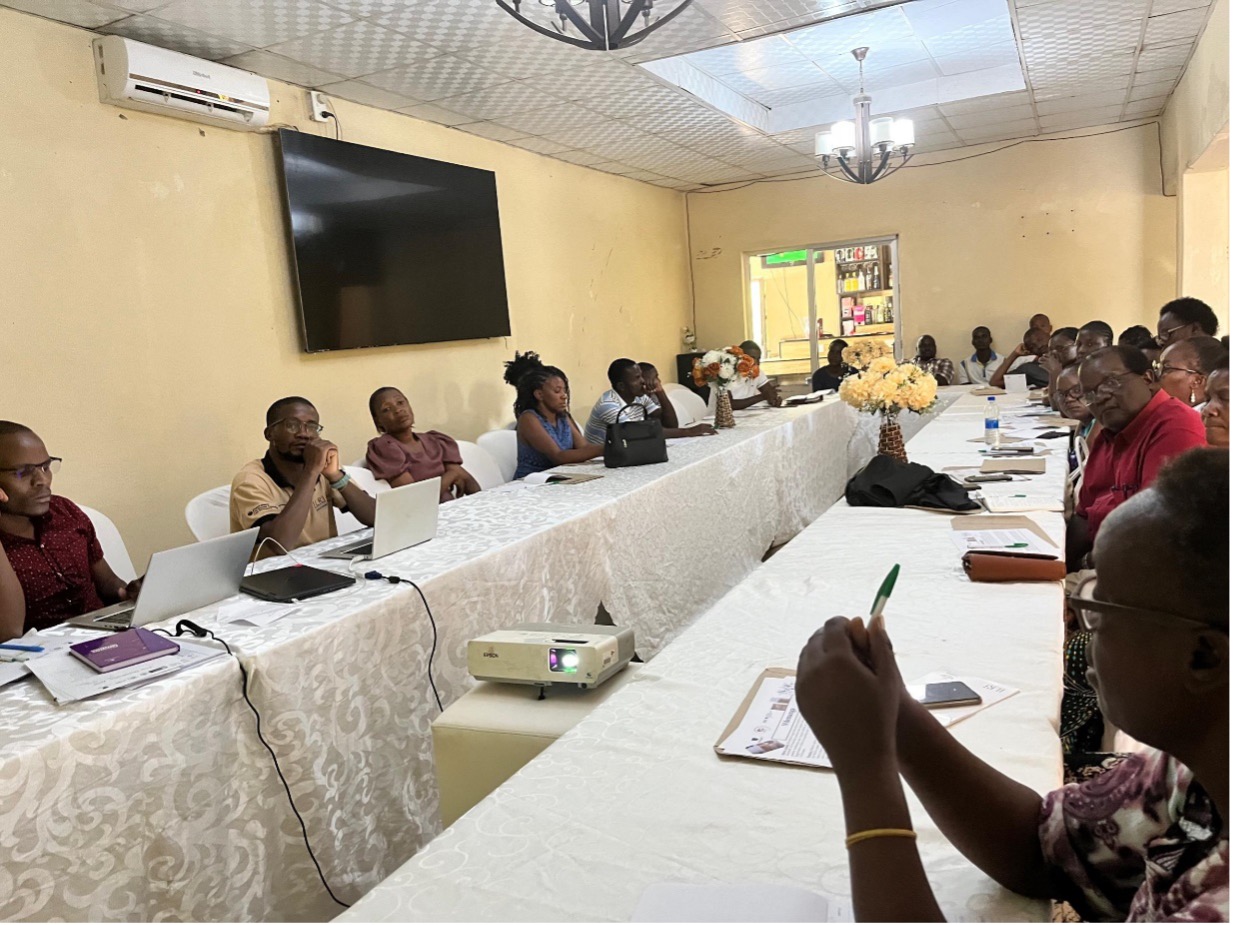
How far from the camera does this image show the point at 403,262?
4.87 m

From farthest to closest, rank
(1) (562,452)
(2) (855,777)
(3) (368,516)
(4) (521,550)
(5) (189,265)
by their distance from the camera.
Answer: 1. (1) (562,452)
2. (5) (189,265)
3. (3) (368,516)
4. (4) (521,550)
5. (2) (855,777)

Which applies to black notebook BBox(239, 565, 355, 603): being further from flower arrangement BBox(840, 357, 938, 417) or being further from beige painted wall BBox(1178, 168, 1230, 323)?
beige painted wall BBox(1178, 168, 1230, 323)

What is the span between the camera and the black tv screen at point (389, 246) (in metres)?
4.28

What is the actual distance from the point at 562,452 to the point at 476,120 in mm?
2326

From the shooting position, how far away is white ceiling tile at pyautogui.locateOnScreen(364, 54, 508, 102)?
415cm

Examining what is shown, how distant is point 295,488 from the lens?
273cm

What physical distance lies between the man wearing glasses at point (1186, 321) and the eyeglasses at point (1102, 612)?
3620mm

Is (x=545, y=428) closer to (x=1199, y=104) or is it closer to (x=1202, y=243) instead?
(x=1199, y=104)

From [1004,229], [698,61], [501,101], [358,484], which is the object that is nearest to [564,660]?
[358,484]

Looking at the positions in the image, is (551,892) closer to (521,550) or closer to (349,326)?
(521,550)

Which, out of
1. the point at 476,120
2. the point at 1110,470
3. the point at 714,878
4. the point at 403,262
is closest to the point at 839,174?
the point at 476,120

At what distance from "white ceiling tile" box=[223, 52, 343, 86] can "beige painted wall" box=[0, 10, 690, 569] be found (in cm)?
10

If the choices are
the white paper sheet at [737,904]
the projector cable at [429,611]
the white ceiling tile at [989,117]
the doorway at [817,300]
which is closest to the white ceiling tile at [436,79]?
the projector cable at [429,611]

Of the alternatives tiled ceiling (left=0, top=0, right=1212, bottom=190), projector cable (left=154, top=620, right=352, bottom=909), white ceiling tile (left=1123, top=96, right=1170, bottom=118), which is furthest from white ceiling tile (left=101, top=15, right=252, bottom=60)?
white ceiling tile (left=1123, top=96, right=1170, bottom=118)
